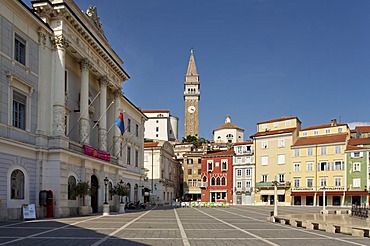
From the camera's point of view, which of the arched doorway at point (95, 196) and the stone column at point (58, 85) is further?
the arched doorway at point (95, 196)

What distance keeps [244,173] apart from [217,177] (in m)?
6.86

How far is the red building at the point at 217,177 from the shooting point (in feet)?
287

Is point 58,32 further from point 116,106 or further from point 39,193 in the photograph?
point 116,106

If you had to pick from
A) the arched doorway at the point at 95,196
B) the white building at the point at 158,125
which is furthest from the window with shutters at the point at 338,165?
the white building at the point at 158,125

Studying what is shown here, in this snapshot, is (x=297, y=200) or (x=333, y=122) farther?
(x=333, y=122)

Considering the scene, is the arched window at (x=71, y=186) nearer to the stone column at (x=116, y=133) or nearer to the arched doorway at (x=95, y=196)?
the arched doorway at (x=95, y=196)

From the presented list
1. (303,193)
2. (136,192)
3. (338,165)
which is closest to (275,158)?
(303,193)

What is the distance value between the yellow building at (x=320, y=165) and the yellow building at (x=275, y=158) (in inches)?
61.4

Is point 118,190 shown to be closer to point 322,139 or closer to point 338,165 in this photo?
point 338,165

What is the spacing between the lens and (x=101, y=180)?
41.0 metres

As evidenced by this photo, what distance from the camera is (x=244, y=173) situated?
84.9 m

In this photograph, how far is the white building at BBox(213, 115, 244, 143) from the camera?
14962 cm

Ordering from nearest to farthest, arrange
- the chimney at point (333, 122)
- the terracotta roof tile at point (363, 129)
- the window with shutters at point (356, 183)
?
the window with shutters at point (356, 183) < the chimney at point (333, 122) < the terracotta roof tile at point (363, 129)

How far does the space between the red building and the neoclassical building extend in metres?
48.4
